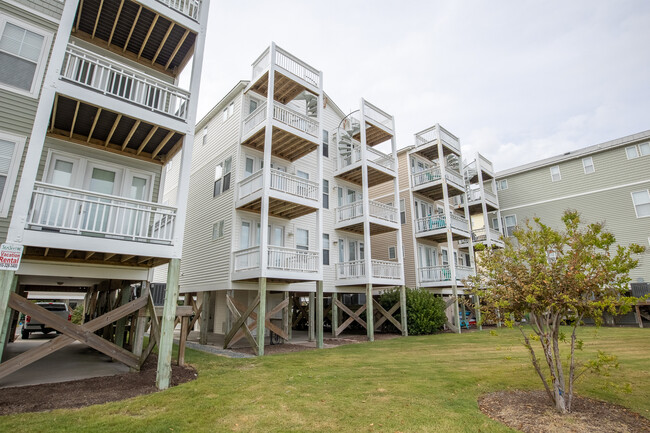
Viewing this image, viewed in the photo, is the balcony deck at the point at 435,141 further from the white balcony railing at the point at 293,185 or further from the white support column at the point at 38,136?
the white support column at the point at 38,136

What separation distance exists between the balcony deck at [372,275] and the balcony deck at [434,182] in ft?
23.3

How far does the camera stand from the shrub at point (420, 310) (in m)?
18.7

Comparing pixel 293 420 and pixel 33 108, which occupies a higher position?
pixel 33 108

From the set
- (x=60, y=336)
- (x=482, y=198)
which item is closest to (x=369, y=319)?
(x=60, y=336)

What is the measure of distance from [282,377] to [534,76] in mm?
19535

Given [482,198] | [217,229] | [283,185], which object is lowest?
[217,229]

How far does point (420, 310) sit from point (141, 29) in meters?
17.8

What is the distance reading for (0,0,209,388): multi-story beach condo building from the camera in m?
6.88

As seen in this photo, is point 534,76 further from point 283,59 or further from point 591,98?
point 283,59

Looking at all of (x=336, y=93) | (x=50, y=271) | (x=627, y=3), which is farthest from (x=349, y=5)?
(x=50, y=271)

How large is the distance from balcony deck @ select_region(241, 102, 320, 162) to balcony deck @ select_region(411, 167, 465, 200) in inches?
396

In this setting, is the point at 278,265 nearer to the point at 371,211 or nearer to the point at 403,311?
the point at 371,211

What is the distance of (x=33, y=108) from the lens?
8.26 metres

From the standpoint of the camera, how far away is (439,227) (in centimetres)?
2175
